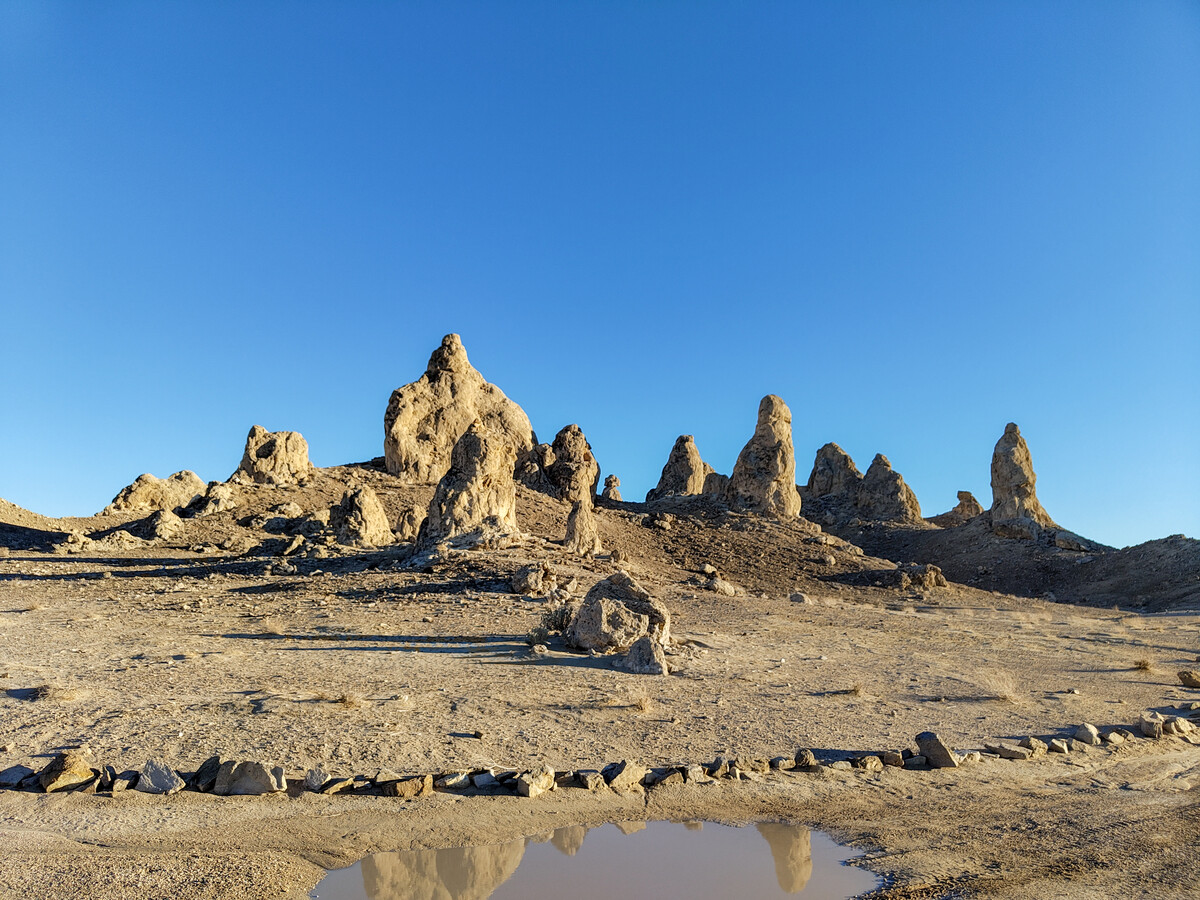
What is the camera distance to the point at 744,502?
132ft

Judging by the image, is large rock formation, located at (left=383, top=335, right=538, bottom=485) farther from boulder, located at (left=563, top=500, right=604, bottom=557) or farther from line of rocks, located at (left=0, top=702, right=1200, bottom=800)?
line of rocks, located at (left=0, top=702, right=1200, bottom=800)

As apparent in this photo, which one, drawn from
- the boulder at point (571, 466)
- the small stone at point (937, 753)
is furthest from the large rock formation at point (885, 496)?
the small stone at point (937, 753)

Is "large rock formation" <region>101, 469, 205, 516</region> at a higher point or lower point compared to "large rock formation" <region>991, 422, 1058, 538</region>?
lower

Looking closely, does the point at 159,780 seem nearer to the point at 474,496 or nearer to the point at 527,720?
the point at 527,720

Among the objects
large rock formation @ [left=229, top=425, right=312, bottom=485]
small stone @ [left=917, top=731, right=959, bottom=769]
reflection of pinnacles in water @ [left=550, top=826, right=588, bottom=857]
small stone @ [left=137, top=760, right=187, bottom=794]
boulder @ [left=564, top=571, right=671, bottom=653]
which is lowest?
reflection of pinnacles in water @ [left=550, top=826, right=588, bottom=857]

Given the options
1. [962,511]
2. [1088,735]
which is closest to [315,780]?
[1088,735]

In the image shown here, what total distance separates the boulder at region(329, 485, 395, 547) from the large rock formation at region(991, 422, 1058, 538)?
33727 millimetres

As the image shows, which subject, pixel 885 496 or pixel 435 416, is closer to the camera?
pixel 435 416

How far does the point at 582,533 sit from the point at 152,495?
68.9ft

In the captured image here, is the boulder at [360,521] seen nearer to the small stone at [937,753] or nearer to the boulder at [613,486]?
the small stone at [937,753]

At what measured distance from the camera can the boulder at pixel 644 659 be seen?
1199 cm

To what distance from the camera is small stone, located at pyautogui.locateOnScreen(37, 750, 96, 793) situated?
6.82 m

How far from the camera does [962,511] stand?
5956cm

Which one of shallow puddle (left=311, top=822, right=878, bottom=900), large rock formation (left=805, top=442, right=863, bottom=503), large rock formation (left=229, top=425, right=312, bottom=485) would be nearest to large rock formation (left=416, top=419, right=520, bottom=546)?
large rock formation (left=229, top=425, right=312, bottom=485)
